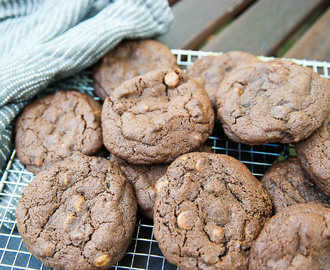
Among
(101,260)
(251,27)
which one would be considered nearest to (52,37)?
(101,260)

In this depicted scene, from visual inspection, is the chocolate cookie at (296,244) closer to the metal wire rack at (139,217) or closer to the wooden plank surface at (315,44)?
the metal wire rack at (139,217)

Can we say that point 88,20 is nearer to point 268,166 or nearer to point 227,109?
point 227,109

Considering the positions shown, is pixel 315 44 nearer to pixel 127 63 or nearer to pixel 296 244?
pixel 127 63

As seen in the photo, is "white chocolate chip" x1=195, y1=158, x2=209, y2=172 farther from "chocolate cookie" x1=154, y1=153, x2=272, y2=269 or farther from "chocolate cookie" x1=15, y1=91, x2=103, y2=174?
"chocolate cookie" x1=15, y1=91, x2=103, y2=174

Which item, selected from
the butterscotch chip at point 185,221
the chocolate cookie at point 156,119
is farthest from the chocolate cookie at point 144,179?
the butterscotch chip at point 185,221

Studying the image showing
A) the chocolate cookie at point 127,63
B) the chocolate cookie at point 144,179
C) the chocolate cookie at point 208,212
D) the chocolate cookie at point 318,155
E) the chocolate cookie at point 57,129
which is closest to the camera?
the chocolate cookie at point 208,212

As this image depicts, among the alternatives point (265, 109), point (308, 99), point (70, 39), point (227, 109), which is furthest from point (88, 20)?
point (308, 99)
